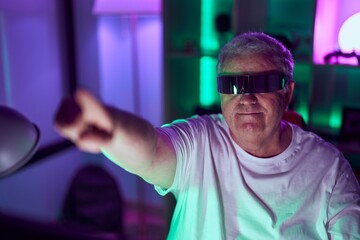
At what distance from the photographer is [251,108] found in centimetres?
123

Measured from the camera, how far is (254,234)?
4.07 ft

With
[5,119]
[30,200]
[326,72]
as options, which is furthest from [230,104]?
[30,200]

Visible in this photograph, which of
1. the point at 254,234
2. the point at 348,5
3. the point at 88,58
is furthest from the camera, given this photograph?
the point at 88,58

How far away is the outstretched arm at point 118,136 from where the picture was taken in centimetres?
74

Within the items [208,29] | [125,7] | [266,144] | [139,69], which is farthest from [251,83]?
[139,69]

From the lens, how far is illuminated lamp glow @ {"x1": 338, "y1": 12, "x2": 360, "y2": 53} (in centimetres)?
212

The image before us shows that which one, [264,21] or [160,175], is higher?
[264,21]

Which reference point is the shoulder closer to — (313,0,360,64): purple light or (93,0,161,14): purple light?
(313,0,360,64): purple light

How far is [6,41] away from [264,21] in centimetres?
167

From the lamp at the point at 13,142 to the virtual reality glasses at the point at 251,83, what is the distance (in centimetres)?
58

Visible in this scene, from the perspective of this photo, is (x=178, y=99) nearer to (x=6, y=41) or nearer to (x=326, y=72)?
(x=326, y=72)

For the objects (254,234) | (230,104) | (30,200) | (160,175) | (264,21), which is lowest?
(30,200)

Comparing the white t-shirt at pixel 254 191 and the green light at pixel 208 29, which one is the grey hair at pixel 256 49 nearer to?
the white t-shirt at pixel 254 191

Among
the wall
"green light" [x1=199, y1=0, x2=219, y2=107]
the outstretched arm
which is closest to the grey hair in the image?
the outstretched arm
